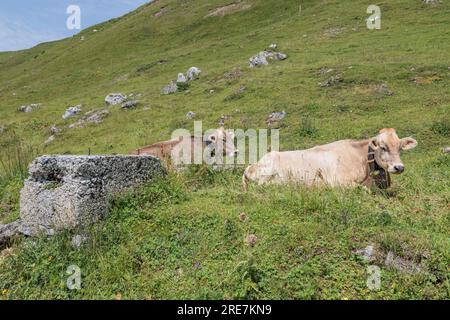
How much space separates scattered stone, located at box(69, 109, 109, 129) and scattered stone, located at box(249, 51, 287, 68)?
10087 mm

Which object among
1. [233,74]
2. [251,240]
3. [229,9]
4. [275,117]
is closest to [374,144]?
[251,240]

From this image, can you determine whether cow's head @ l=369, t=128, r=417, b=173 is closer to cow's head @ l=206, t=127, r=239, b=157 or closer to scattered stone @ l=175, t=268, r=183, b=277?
scattered stone @ l=175, t=268, r=183, b=277

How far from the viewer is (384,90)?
2077 centimetres

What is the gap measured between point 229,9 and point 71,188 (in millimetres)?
49213

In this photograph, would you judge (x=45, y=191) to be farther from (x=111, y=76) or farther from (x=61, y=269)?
(x=111, y=76)

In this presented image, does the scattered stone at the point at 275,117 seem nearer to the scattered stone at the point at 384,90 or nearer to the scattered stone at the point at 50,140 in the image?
the scattered stone at the point at 384,90

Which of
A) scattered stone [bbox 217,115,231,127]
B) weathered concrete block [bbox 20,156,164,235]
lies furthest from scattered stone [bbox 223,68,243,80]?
weathered concrete block [bbox 20,156,164,235]

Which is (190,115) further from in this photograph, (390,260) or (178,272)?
(390,260)

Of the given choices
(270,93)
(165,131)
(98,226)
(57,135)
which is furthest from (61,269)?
(57,135)

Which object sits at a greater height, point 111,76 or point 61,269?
point 111,76

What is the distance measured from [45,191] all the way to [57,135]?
19390 mm

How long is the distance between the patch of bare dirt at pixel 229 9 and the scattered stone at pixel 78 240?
4837cm

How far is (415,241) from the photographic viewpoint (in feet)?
18.9
